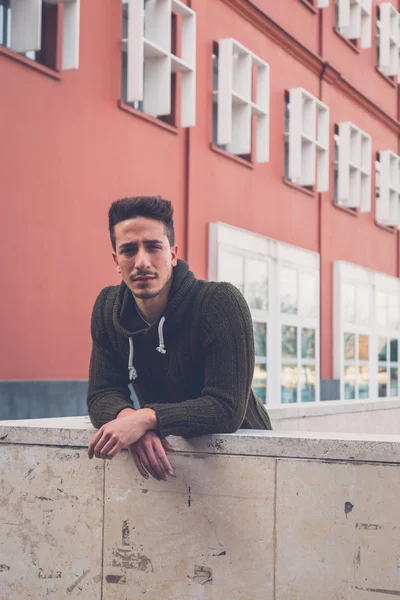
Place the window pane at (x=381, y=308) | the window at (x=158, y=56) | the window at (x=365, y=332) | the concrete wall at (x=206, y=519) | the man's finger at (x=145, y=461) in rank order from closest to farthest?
the concrete wall at (x=206, y=519) < the man's finger at (x=145, y=461) < the window at (x=158, y=56) < the window at (x=365, y=332) < the window pane at (x=381, y=308)

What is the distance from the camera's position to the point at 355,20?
60.5 feet

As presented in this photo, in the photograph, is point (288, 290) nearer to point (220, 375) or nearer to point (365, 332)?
point (365, 332)

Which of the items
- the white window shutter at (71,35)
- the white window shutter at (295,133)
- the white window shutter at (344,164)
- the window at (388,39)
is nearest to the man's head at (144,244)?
the white window shutter at (71,35)

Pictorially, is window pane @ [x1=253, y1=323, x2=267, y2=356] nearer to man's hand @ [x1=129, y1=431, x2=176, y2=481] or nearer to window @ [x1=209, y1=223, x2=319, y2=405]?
window @ [x1=209, y1=223, x2=319, y2=405]

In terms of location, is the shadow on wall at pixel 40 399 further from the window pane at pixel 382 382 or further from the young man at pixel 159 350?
the window pane at pixel 382 382

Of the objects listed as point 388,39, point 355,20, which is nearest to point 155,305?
point 355,20

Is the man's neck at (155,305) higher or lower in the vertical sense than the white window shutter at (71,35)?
lower

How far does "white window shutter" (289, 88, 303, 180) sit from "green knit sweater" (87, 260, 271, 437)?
1123cm

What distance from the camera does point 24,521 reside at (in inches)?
159

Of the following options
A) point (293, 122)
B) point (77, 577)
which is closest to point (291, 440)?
point (77, 577)

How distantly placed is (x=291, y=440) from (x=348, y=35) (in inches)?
628

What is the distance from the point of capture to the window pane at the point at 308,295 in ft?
53.0

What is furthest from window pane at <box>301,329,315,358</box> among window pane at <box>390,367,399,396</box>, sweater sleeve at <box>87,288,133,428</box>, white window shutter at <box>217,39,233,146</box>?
sweater sleeve at <box>87,288,133,428</box>

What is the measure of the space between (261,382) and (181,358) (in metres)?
10.9
